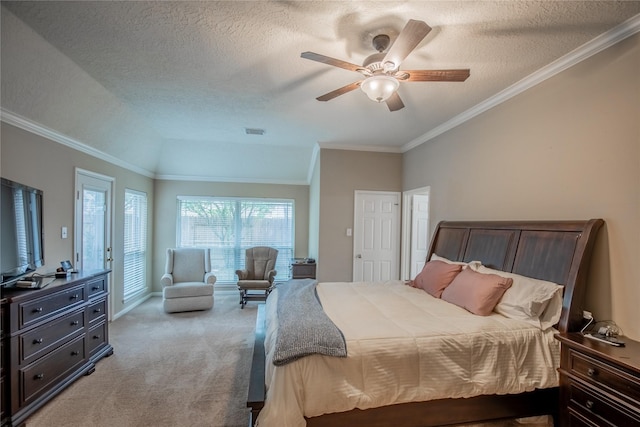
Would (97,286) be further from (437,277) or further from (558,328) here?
(558,328)

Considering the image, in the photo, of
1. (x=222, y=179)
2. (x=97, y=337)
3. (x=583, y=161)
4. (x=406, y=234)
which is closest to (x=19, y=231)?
(x=97, y=337)

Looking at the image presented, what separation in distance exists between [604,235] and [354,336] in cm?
183

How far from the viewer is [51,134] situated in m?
3.02

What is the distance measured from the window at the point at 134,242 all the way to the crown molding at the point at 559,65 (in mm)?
5064

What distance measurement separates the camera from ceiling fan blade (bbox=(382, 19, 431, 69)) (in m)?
1.48

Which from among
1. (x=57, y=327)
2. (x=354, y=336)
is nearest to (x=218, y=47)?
(x=354, y=336)

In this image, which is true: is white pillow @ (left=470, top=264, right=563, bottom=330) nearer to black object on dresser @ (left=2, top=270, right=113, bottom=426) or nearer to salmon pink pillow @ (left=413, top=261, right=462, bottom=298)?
salmon pink pillow @ (left=413, top=261, right=462, bottom=298)

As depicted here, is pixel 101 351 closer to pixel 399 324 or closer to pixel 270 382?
pixel 270 382

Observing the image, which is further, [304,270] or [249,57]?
[304,270]

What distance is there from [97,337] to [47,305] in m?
0.85

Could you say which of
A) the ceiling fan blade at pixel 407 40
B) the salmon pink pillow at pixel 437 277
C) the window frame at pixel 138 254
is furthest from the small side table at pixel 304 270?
the ceiling fan blade at pixel 407 40

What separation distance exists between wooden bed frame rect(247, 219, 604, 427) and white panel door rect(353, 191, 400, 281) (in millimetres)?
2327

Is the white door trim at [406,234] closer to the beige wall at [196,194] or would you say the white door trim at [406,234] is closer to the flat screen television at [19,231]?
the beige wall at [196,194]

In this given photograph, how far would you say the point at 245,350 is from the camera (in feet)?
10.9
